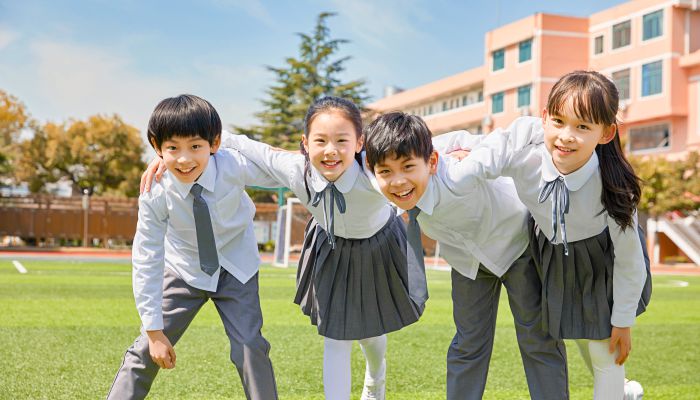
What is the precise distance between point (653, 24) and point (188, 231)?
29362 millimetres

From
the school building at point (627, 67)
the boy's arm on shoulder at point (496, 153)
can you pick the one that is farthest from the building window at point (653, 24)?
the boy's arm on shoulder at point (496, 153)

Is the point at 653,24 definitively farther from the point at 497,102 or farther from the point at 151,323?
the point at 151,323

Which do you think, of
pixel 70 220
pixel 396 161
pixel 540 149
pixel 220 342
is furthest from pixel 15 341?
pixel 70 220

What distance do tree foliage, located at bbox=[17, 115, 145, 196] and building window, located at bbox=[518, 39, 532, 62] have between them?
58.1ft

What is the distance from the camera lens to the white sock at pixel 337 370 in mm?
2855

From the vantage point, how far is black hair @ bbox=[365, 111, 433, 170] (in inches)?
102

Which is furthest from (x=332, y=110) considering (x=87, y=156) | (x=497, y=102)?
(x=497, y=102)

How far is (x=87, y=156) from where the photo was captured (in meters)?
28.6

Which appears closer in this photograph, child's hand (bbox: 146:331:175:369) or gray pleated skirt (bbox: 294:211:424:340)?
child's hand (bbox: 146:331:175:369)

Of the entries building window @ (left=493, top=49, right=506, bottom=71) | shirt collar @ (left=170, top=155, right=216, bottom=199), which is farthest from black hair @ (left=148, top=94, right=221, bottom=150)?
building window @ (left=493, top=49, right=506, bottom=71)

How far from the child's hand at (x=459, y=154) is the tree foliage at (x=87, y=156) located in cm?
2626

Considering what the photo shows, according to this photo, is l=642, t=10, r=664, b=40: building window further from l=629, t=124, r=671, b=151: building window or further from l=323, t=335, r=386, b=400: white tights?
l=323, t=335, r=386, b=400: white tights

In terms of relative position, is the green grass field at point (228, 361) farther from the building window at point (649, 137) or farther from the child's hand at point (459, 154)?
the building window at point (649, 137)

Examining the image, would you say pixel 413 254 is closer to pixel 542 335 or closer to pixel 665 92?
pixel 542 335
